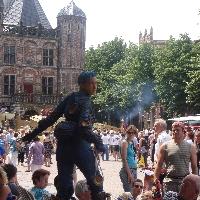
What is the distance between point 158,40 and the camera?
310ft

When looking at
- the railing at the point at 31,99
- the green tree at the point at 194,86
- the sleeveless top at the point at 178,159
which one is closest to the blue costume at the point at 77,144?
the sleeveless top at the point at 178,159

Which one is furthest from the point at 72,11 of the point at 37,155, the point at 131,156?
the point at 131,156

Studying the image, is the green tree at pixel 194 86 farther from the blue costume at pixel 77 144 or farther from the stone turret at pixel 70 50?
the blue costume at pixel 77 144

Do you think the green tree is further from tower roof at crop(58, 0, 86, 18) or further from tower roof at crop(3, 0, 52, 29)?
tower roof at crop(3, 0, 52, 29)

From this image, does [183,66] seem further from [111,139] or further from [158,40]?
[158,40]

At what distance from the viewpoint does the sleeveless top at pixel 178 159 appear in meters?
7.61

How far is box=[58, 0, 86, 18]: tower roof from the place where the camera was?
5988 cm

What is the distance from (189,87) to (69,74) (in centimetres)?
2084

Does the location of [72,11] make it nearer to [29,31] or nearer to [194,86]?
[29,31]

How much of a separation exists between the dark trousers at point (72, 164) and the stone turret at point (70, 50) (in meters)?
51.8

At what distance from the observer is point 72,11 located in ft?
197

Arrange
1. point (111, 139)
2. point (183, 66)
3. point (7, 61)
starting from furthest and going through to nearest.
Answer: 1. point (7, 61)
2. point (183, 66)
3. point (111, 139)

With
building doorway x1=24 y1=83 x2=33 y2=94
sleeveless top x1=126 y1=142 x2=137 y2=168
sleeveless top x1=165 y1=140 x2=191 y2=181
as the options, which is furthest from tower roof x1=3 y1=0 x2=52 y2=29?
sleeveless top x1=165 y1=140 x2=191 y2=181

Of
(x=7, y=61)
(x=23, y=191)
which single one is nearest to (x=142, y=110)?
(x=7, y=61)
